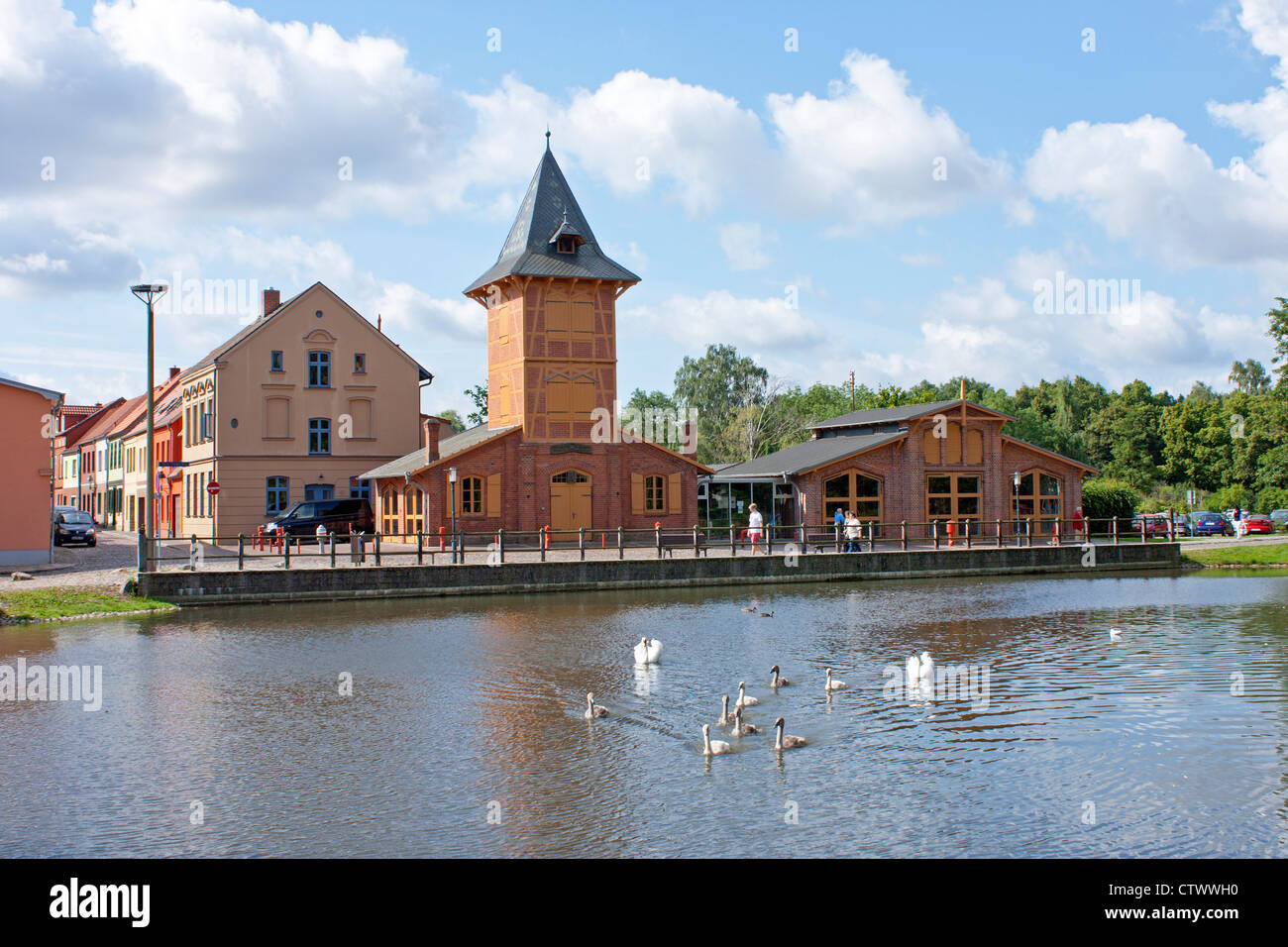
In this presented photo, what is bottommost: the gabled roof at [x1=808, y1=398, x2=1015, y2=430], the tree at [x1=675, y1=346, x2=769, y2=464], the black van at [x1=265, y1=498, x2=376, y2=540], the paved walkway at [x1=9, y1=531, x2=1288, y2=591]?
the paved walkway at [x1=9, y1=531, x2=1288, y2=591]

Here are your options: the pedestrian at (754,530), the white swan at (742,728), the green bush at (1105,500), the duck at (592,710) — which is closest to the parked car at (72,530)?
the pedestrian at (754,530)

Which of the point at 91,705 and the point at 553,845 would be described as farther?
the point at 91,705

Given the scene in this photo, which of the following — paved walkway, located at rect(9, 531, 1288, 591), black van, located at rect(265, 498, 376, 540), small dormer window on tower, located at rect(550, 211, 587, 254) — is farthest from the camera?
black van, located at rect(265, 498, 376, 540)

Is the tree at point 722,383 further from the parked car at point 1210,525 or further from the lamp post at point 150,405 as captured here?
the lamp post at point 150,405

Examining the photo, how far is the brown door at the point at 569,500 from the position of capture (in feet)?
143

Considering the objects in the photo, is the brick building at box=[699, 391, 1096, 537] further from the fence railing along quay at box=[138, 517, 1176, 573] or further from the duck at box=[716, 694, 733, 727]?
the duck at box=[716, 694, 733, 727]

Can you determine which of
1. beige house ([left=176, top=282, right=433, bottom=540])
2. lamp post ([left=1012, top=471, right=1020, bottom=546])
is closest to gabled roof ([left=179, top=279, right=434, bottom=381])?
beige house ([left=176, top=282, right=433, bottom=540])

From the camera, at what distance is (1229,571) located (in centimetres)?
3816

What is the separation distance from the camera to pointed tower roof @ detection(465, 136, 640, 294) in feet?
145

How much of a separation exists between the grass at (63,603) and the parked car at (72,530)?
20.7 m

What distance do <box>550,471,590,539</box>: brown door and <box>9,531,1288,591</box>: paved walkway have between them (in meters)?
1.24
